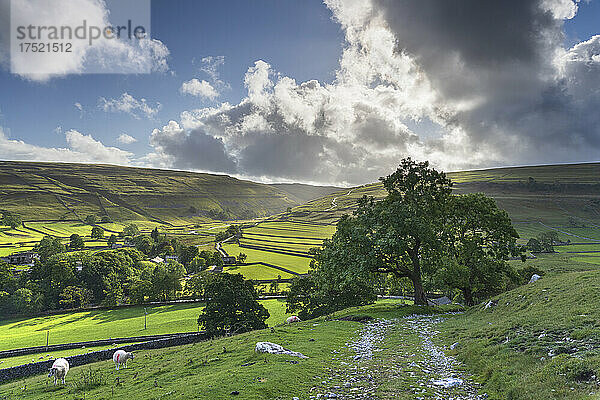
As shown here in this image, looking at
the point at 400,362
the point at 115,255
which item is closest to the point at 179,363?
the point at 400,362

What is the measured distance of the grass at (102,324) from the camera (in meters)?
59.3

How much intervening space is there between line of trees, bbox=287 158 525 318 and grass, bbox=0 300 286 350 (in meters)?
30.7

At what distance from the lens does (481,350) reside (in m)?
15.6

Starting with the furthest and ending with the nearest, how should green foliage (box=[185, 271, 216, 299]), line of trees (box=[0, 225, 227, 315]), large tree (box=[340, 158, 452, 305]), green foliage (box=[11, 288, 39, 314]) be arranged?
1. green foliage (box=[185, 271, 216, 299])
2. line of trees (box=[0, 225, 227, 315])
3. green foliage (box=[11, 288, 39, 314])
4. large tree (box=[340, 158, 452, 305])

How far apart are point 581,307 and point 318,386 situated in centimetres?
1537

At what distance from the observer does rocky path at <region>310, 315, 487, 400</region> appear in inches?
466

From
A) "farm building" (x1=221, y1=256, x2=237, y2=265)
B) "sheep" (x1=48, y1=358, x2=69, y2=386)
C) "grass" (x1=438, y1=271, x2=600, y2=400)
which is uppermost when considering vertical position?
"grass" (x1=438, y1=271, x2=600, y2=400)

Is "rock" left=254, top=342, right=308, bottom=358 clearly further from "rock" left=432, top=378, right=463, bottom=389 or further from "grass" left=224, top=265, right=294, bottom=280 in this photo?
"grass" left=224, top=265, right=294, bottom=280

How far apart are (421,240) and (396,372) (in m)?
23.1

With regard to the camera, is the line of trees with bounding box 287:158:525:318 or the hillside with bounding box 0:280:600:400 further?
the line of trees with bounding box 287:158:525:318

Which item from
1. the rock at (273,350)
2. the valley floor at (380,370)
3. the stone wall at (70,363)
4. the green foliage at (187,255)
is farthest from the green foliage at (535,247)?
the green foliage at (187,255)

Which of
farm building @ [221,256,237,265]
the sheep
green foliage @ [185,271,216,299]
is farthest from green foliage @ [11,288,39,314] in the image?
the sheep

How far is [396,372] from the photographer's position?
14438 millimetres

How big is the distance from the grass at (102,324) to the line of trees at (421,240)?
30669 millimetres
